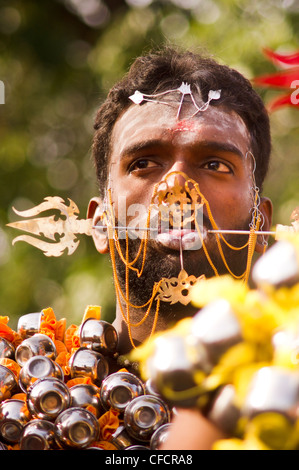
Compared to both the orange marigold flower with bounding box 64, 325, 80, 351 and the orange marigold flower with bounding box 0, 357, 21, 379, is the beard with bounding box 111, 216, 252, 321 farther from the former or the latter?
the orange marigold flower with bounding box 0, 357, 21, 379

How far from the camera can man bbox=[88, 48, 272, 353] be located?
211 centimetres

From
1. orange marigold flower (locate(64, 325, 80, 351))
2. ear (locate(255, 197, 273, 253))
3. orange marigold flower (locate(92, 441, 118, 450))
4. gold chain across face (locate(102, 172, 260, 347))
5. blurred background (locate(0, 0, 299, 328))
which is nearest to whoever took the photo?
orange marigold flower (locate(92, 441, 118, 450))

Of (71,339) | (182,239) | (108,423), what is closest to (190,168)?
(182,239)

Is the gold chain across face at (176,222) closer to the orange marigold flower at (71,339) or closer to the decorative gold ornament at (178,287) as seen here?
the decorative gold ornament at (178,287)

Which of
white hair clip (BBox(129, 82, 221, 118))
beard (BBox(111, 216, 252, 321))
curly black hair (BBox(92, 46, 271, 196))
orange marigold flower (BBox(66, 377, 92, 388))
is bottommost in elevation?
orange marigold flower (BBox(66, 377, 92, 388))

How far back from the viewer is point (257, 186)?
2432 millimetres

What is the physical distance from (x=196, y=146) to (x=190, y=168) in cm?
7

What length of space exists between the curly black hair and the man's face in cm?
10

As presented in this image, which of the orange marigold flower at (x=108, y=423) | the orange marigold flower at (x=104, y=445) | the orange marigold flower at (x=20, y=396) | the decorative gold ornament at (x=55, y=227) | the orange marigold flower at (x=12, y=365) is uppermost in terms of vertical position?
the decorative gold ornament at (x=55, y=227)

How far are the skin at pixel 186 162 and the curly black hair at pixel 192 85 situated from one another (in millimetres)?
92

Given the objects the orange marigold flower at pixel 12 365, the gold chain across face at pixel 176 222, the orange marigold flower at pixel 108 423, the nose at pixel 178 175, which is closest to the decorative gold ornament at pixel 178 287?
the gold chain across face at pixel 176 222

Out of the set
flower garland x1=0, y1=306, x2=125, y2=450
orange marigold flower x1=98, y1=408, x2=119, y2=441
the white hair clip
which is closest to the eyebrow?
the white hair clip

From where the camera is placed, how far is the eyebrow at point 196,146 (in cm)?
215

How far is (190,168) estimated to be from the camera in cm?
214
